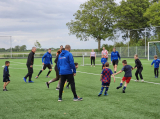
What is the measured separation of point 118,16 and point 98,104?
2297 inches

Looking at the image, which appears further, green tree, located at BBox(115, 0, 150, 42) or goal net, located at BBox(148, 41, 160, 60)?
green tree, located at BBox(115, 0, 150, 42)

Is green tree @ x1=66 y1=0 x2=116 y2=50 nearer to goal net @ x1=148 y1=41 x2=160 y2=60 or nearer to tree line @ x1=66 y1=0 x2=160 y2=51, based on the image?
tree line @ x1=66 y1=0 x2=160 y2=51

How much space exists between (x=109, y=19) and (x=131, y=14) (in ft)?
21.2

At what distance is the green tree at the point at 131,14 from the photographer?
2339 inches

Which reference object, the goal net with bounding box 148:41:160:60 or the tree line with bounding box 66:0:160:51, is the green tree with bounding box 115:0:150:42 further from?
the goal net with bounding box 148:41:160:60

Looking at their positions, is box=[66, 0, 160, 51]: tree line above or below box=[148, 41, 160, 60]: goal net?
above

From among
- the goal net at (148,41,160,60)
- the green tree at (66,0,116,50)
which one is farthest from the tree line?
the goal net at (148,41,160,60)

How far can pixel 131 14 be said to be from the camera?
198 ft

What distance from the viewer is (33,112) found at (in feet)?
18.5

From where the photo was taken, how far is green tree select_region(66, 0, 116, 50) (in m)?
61.4

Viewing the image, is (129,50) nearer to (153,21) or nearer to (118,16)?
(153,21)

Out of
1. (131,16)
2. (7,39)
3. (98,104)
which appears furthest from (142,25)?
(98,104)

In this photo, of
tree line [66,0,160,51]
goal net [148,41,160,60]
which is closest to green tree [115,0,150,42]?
tree line [66,0,160,51]

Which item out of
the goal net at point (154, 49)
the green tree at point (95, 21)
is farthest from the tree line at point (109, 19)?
the goal net at point (154, 49)
